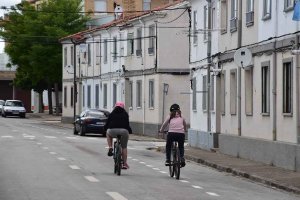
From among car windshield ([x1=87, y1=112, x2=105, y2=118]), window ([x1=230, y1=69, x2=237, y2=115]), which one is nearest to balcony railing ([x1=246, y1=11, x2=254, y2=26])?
window ([x1=230, y1=69, x2=237, y2=115])

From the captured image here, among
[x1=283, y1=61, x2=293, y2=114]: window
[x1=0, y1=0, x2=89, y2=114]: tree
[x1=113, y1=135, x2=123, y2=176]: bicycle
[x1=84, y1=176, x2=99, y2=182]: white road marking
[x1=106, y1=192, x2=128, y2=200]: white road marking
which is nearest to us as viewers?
[x1=106, y1=192, x2=128, y2=200]: white road marking

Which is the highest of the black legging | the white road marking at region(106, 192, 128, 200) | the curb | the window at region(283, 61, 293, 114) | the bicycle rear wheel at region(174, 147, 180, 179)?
the window at region(283, 61, 293, 114)

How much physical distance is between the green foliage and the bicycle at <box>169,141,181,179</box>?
5112 cm

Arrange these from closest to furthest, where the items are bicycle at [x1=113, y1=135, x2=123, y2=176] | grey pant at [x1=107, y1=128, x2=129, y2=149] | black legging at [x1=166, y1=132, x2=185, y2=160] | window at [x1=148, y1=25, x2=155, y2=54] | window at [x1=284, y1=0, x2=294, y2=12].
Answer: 1. bicycle at [x1=113, y1=135, x2=123, y2=176]
2. black legging at [x1=166, y1=132, x2=185, y2=160]
3. grey pant at [x1=107, y1=128, x2=129, y2=149]
4. window at [x1=284, y1=0, x2=294, y2=12]
5. window at [x1=148, y1=25, x2=155, y2=54]

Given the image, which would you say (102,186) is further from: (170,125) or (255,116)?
(255,116)

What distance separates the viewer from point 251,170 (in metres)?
21.4

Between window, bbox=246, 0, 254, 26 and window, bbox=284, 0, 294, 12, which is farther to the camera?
window, bbox=246, 0, 254, 26

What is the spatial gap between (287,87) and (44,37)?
51703 millimetres

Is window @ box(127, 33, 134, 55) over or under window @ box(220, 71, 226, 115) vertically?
over

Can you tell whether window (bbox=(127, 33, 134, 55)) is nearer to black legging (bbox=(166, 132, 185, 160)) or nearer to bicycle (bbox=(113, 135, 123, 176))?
bicycle (bbox=(113, 135, 123, 176))

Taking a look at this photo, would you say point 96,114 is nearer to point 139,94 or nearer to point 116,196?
point 139,94

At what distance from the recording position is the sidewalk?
59.8 ft

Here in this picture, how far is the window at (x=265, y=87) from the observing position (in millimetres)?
23859

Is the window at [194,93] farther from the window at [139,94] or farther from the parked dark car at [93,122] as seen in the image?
the window at [139,94]
